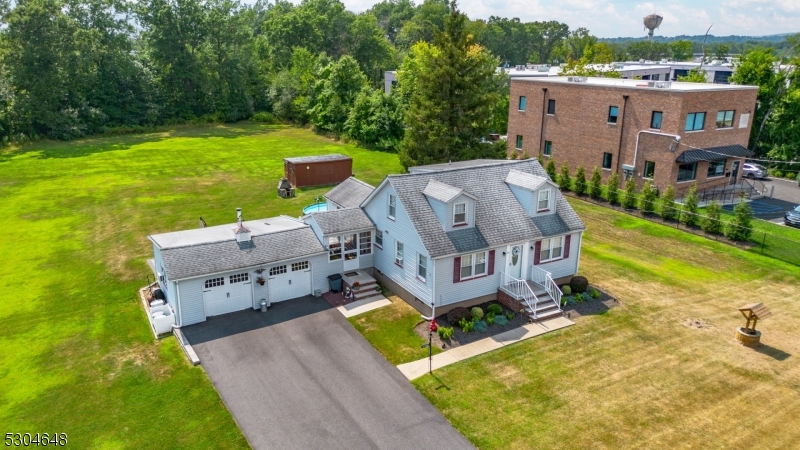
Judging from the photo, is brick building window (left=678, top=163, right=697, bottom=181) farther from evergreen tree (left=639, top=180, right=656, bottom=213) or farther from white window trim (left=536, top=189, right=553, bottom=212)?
white window trim (left=536, top=189, right=553, bottom=212)

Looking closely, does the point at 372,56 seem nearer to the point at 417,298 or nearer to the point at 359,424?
the point at 417,298

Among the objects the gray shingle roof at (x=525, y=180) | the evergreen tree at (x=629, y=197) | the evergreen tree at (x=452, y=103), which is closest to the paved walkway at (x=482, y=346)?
the gray shingle roof at (x=525, y=180)

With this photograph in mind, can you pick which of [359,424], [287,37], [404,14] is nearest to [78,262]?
[359,424]

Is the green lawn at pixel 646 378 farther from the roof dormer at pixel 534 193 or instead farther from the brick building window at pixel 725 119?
the brick building window at pixel 725 119

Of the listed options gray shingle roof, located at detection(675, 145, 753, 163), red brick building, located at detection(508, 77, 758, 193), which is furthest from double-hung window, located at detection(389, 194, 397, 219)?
gray shingle roof, located at detection(675, 145, 753, 163)

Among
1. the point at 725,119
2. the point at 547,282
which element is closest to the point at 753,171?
the point at 725,119

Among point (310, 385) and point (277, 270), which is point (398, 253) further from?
point (310, 385)
